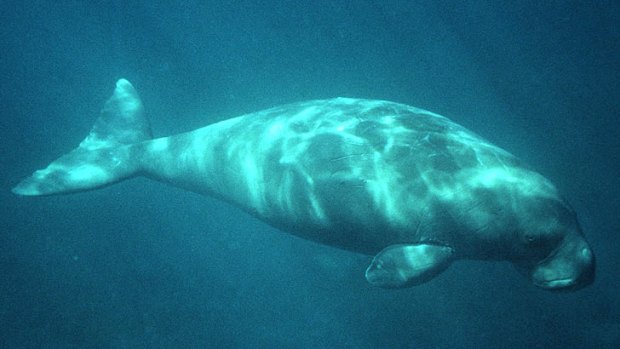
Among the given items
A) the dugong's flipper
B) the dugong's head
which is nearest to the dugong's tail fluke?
the dugong's flipper

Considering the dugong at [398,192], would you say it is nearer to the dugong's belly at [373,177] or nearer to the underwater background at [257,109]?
the dugong's belly at [373,177]

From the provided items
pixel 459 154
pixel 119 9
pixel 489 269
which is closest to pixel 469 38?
pixel 489 269

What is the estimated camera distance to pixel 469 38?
31.5 meters

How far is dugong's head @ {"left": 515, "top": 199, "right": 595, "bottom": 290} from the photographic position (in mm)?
4820

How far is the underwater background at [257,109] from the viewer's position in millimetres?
12953

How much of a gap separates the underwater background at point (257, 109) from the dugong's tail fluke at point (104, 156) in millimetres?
6763

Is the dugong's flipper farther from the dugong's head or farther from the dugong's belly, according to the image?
the dugong's head

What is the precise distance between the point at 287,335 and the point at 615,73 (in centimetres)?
2896

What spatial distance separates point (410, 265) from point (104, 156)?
7.68 m

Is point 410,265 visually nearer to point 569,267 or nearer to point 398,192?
point 398,192

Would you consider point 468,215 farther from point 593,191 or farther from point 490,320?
point 593,191

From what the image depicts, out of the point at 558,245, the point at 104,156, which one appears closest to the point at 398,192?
Answer: the point at 558,245

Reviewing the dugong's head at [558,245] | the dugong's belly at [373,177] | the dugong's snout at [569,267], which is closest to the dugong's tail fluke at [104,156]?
the dugong's belly at [373,177]

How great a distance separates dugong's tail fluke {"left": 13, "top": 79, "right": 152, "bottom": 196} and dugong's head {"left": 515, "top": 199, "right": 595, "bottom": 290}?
8.02 meters
